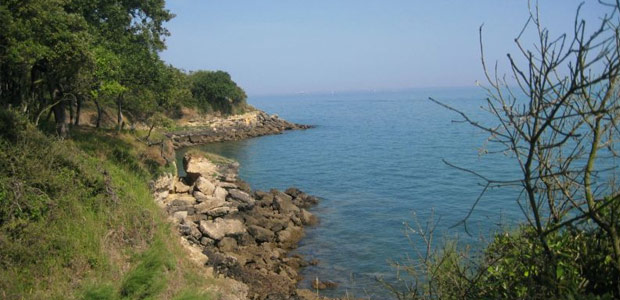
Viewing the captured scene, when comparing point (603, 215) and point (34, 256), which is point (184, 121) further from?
point (603, 215)

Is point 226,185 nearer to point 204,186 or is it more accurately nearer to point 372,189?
point 204,186

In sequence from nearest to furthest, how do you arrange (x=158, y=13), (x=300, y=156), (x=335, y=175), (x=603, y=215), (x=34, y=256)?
1. (x=603, y=215)
2. (x=34, y=256)
3. (x=158, y=13)
4. (x=335, y=175)
5. (x=300, y=156)

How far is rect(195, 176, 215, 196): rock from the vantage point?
22391mm

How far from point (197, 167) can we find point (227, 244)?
7.96 m

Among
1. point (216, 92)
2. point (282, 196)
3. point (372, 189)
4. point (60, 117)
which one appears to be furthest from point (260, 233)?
point (216, 92)

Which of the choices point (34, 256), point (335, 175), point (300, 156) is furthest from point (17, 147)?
point (300, 156)

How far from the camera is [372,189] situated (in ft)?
98.9

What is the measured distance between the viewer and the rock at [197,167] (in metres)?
23.9

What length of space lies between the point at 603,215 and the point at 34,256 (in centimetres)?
1028

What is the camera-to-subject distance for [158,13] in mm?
21766

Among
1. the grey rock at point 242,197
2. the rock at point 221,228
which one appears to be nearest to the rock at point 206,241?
the rock at point 221,228

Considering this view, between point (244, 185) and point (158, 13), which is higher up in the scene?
point (158, 13)

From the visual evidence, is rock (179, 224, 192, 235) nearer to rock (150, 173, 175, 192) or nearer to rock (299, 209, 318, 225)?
rock (150, 173, 175, 192)

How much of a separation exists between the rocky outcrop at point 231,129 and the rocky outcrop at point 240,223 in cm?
2485
